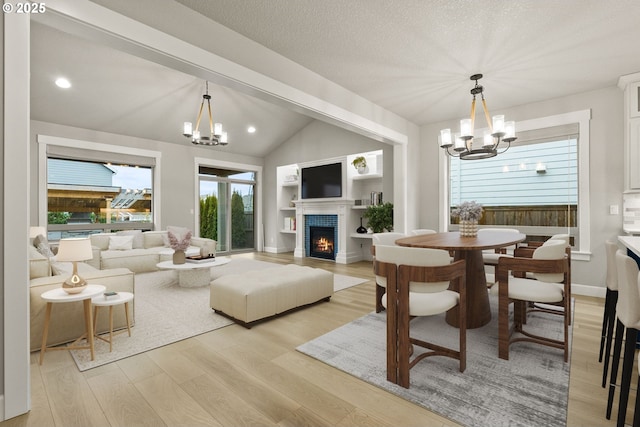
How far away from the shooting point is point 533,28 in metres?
2.66

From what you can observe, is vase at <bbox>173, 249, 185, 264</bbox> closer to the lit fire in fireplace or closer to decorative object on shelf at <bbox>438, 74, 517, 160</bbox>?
the lit fire in fireplace

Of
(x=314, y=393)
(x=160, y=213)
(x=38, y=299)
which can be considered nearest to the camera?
(x=314, y=393)

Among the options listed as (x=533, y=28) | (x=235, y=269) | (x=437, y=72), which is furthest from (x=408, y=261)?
(x=235, y=269)

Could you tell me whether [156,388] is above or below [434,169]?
below

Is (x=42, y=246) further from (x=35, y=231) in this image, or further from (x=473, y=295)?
(x=473, y=295)

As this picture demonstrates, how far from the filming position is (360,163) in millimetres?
6555

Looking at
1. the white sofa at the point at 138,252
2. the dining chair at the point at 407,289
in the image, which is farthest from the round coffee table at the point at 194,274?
the dining chair at the point at 407,289

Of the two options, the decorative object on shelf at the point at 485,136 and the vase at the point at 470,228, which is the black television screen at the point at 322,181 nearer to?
the decorative object on shelf at the point at 485,136

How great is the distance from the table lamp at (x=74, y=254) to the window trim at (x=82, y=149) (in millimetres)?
4016

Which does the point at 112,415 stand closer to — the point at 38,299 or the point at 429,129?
the point at 38,299

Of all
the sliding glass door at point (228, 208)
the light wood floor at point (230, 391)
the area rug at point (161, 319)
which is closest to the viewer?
the light wood floor at point (230, 391)

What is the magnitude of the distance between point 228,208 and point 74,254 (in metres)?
5.77

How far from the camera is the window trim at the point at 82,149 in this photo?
514 cm

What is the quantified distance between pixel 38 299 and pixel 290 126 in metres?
5.87
